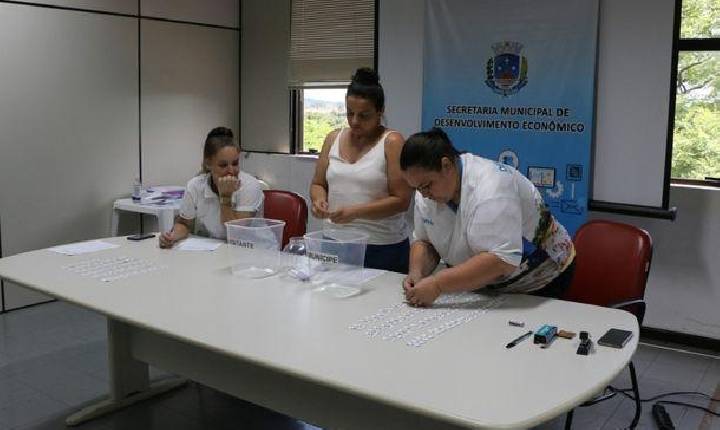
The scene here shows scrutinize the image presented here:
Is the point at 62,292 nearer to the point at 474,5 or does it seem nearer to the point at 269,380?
the point at 269,380

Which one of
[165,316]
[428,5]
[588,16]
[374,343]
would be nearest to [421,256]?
[374,343]

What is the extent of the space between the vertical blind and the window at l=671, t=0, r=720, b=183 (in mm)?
2118

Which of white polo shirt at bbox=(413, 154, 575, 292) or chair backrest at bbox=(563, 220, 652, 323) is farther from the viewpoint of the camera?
chair backrest at bbox=(563, 220, 652, 323)

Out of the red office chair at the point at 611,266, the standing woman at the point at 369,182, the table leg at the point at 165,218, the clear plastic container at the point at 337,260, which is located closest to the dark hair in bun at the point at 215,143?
the standing woman at the point at 369,182

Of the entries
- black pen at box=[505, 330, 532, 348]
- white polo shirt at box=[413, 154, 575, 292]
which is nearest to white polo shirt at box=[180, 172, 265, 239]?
white polo shirt at box=[413, 154, 575, 292]

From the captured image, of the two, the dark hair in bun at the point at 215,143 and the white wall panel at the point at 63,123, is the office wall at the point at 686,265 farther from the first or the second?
the white wall panel at the point at 63,123

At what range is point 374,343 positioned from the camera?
5.92ft

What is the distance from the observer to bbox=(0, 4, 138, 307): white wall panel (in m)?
4.33

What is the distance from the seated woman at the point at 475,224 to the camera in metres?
2.06

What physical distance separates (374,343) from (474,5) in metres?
3.02

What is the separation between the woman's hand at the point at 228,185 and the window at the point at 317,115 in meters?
2.49

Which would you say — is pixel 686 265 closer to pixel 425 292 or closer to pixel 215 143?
pixel 425 292

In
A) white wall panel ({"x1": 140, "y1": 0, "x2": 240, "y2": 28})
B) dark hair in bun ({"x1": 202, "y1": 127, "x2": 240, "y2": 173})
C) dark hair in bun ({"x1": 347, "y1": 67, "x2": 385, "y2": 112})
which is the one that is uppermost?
white wall panel ({"x1": 140, "y1": 0, "x2": 240, "y2": 28})

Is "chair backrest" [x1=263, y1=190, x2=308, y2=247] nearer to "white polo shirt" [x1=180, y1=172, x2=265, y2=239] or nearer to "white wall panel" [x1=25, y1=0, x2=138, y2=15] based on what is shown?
"white polo shirt" [x1=180, y1=172, x2=265, y2=239]
